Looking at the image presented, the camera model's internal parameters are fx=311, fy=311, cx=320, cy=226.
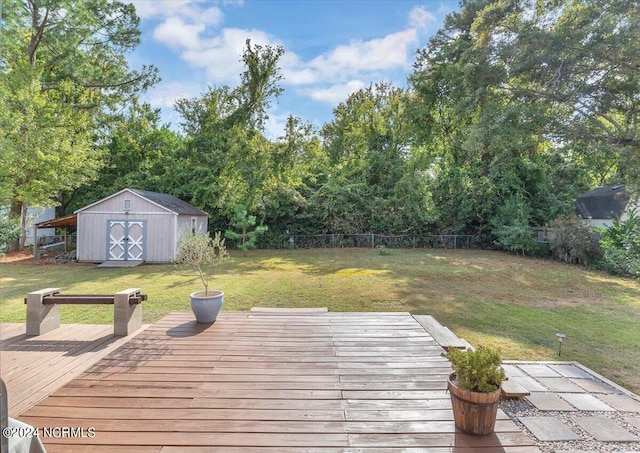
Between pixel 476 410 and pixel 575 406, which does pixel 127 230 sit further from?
pixel 575 406

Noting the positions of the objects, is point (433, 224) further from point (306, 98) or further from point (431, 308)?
point (431, 308)

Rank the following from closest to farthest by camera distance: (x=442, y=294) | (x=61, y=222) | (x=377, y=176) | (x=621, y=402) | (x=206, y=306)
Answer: (x=621, y=402) → (x=206, y=306) → (x=442, y=294) → (x=61, y=222) → (x=377, y=176)

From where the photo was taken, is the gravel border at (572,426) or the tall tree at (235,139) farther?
the tall tree at (235,139)

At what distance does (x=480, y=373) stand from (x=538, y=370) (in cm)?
192

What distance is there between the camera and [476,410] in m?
2.19

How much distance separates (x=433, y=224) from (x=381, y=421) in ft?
54.2

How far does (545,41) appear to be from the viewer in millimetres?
8602

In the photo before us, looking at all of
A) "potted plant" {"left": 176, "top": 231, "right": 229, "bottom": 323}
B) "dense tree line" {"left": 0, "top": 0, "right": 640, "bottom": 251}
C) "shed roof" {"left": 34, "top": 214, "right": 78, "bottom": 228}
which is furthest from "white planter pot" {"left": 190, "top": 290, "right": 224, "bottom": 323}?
"shed roof" {"left": 34, "top": 214, "right": 78, "bottom": 228}

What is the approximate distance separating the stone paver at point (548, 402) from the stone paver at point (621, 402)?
44cm

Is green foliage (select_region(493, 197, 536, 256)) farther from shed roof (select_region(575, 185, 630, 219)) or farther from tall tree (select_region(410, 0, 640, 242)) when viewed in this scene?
shed roof (select_region(575, 185, 630, 219))

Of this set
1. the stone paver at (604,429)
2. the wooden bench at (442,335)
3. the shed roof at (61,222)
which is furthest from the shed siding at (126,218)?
the stone paver at (604,429)

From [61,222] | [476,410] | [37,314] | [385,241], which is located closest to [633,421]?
[476,410]

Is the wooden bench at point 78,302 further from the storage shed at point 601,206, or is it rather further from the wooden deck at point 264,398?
the storage shed at point 601,206

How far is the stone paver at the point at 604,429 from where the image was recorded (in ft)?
7.64
